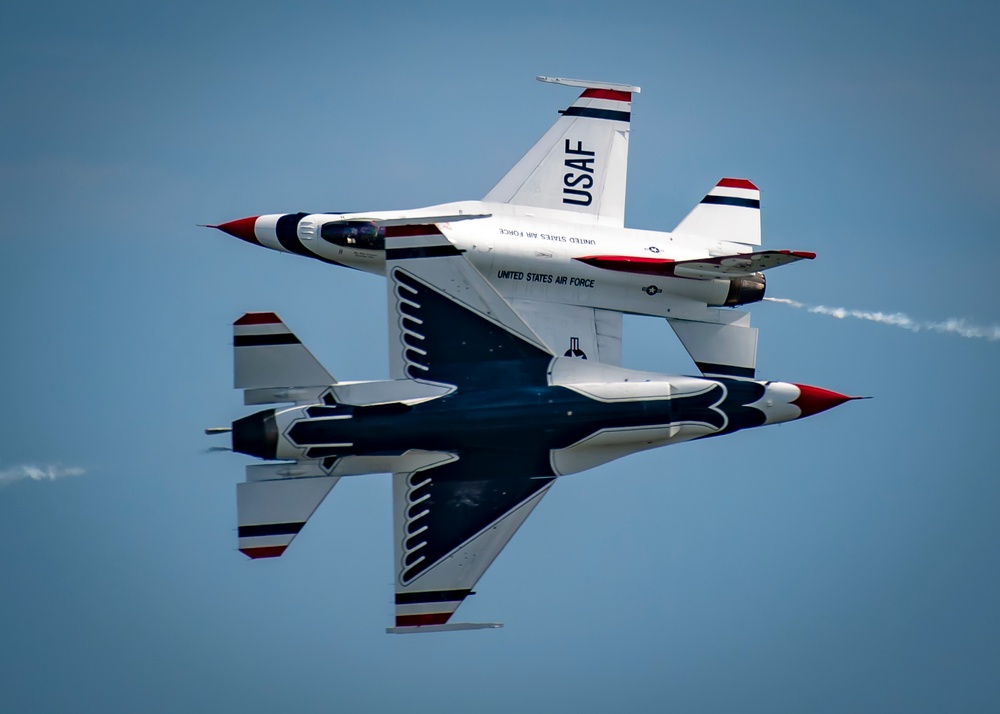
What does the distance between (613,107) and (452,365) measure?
5.78 m

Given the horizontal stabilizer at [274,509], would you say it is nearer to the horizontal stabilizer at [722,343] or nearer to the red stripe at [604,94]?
the horizontal stabilizer at [722,343]

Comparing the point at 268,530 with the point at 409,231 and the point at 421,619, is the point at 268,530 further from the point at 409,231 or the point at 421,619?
the point at 409,231

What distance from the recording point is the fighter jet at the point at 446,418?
21812 millimetres

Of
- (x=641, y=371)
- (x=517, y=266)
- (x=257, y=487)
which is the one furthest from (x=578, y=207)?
(x=257, y=487)

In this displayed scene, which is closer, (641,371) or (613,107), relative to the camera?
(641,371)

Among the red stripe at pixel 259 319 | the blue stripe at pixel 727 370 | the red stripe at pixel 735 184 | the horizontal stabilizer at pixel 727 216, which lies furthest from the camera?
the red stripe at pixel 735 184

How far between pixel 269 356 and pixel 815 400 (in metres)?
8.48

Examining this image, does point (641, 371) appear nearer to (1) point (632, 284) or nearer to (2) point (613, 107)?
(1) point (632, 284)

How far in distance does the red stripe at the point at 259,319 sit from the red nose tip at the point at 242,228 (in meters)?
2.93

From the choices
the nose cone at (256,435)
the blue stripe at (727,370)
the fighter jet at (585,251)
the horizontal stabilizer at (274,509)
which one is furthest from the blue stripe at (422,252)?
the blue stripe at (727,370)

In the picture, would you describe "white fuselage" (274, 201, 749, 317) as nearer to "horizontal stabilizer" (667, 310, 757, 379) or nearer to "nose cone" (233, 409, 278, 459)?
"horizontal stabilizer" (667, 310, 757, 379)

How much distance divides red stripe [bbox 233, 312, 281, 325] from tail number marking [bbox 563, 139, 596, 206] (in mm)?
5706

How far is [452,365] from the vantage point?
22672mm

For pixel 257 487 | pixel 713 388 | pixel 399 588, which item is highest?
pixel 713 388
